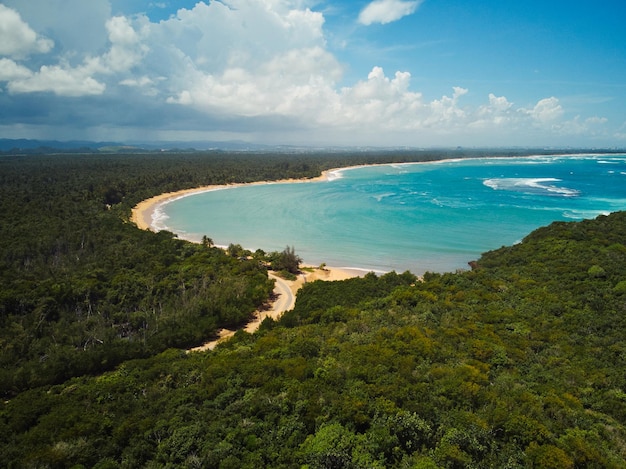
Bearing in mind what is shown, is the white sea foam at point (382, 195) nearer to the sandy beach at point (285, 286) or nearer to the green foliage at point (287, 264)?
the sandy beach at point (285, 286)

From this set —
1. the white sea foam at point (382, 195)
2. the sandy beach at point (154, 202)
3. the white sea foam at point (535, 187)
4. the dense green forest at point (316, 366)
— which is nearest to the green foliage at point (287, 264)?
the dense green forest at point (316, 366)

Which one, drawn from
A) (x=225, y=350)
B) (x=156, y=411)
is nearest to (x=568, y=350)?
(x=225, y=350)

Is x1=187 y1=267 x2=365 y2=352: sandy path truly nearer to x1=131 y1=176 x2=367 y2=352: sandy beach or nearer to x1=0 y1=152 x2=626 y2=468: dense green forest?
x1=131 y1=176 x2=367 y2=352: sandy beach

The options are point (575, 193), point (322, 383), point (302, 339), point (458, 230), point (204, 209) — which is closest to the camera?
point (322, 383)

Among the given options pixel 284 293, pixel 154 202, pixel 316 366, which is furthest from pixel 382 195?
pixel 316 366

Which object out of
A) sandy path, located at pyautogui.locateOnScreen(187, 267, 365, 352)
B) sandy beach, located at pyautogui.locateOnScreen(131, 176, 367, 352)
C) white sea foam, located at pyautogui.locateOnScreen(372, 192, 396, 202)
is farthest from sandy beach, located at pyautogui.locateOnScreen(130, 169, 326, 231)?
white sea foam, located at pyautogui.locateOnScreen(372, 192, 396, 202)

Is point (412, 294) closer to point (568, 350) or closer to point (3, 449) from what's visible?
point (568, 350)

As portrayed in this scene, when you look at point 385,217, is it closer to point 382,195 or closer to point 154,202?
point 382,195

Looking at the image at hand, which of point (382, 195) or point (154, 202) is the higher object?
point (382, 195)
